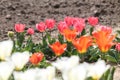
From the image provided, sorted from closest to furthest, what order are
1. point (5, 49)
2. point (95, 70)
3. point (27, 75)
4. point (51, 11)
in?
1. point (27, 75)
2. point (95, 70)
3. point (5, 49)
4. point (51, 11)

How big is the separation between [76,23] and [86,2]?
13.1ft

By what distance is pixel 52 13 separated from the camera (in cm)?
887

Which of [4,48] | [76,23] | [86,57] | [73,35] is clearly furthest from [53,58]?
[4,48]

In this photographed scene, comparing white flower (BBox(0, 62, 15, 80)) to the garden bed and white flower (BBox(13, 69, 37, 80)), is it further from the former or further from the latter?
the garden bed

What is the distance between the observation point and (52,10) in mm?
9016

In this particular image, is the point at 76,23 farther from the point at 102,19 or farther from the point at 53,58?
the point at 102,19

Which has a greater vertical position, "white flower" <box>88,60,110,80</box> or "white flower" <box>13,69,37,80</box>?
"white flower" <box>13,69,37,80</box>

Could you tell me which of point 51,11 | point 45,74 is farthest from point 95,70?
point 51,11

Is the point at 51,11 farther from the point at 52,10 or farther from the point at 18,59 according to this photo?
the point at 18,59

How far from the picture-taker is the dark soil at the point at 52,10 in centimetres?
830

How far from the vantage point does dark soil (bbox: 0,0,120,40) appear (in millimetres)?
8297

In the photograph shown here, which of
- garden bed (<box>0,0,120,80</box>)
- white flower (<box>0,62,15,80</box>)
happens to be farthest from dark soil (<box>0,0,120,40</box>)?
white flower (<box>0,62,15,80</box>)

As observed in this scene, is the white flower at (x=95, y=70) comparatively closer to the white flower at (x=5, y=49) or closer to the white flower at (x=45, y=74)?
the white flower at (x=45, y=74)

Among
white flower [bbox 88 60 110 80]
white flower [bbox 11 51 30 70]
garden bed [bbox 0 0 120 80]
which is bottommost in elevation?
garden bed [bbox 0 0 120 80]
